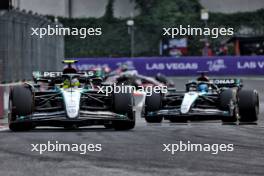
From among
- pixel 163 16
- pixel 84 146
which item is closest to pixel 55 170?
pixel 84 146

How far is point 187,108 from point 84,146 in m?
6.07

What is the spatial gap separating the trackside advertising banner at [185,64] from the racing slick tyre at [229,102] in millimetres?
28472

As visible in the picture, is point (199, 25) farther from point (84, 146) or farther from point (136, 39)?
point (84, 146)

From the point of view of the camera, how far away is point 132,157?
28.2 feet

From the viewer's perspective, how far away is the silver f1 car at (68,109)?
12789mm

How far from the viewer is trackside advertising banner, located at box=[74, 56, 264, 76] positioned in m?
43.9

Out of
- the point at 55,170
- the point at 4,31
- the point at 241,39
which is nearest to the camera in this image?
the point at 55,170

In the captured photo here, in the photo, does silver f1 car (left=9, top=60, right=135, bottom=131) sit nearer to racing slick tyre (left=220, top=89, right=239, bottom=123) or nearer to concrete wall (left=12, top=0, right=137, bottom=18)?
racing slick tyre (left=220, top=89, right=239, bottom=123)

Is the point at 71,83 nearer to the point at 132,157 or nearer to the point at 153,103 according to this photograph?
the point at 153,103

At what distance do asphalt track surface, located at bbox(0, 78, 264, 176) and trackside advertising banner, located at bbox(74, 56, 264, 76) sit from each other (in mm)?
32055

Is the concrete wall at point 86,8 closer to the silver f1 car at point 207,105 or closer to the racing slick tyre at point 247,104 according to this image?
the silver f1 car at point 207,105

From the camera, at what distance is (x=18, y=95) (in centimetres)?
1282

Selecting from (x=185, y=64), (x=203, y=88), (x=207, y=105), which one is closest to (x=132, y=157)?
(x=207, y=105)

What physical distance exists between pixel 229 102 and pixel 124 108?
304 centimetres
